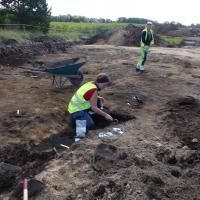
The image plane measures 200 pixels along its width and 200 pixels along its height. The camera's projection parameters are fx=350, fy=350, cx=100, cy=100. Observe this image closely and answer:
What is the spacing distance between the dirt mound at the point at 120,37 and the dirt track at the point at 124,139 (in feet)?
56.9

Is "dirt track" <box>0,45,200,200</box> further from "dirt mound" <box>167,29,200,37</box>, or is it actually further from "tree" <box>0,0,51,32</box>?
"dirt mound" <box>167,29,200,37</box>

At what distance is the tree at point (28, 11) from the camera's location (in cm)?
2275

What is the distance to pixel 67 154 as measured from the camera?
5.65 metres

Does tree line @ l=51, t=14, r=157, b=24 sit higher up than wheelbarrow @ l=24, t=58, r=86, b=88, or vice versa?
tree line @ l=51, t=14, r=157, b=24

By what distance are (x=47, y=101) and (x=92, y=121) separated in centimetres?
219

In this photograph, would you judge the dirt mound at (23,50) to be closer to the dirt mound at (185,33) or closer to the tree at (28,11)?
the tree at (28,11)

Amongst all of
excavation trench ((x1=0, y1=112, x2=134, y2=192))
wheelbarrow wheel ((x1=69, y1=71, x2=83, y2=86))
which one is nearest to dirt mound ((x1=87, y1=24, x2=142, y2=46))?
wheelbarrow wheel ((x1=69, y1=71, x2=83, y2=86))

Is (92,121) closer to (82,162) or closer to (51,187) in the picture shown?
(82,162)

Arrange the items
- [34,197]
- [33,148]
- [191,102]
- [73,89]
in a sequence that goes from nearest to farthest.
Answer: [34,197] → [33,148] → [191,102] → [73,89]

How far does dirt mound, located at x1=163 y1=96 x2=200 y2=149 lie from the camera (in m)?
6.67

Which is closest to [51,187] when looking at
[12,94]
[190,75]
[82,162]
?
[82,162]

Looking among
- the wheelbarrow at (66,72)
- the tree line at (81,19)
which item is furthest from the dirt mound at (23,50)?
the tree line at (81,19)

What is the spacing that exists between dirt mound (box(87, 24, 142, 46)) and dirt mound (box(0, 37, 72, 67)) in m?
8.27

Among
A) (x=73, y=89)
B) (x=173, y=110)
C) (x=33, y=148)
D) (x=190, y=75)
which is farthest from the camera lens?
(x=190, y=75)
